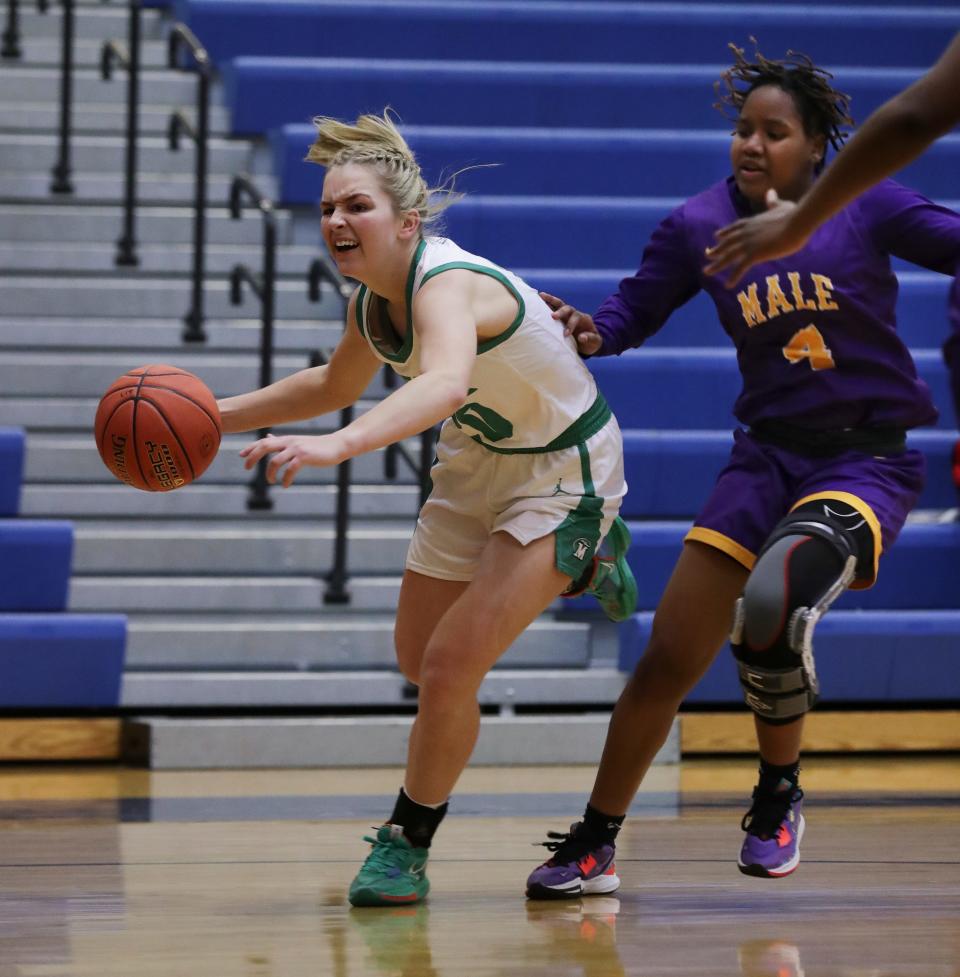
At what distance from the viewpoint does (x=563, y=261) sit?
6883 mm

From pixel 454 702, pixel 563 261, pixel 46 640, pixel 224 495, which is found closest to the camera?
pixel 454 702

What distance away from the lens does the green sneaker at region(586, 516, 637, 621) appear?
10.9ft

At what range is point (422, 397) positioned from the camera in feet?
8.75

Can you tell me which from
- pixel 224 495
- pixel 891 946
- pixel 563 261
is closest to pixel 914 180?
pixel 563 261

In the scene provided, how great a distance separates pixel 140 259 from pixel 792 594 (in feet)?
14.7

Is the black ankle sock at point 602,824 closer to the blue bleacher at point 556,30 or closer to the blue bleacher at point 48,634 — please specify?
the blue bleacher at point 48,634

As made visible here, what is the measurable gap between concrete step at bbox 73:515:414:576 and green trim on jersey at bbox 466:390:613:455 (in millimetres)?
2681

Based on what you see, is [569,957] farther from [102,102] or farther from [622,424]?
[102,102]

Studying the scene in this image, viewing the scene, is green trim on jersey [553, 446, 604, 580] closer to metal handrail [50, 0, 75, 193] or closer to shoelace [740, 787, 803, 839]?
shoelace [740, 787, 803, 839]

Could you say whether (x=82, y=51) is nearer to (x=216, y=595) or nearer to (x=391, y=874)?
(x=216, y=595)

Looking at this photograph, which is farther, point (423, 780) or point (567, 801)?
point (567, 801)

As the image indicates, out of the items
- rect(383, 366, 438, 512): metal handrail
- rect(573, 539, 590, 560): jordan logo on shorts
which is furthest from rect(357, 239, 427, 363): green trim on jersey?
rect(383, 366, 438, 512): metal handrail

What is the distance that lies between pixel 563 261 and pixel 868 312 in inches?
153

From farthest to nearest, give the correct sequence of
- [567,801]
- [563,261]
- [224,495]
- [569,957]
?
[563,261] → [224,495] → [567,801] → [569,957]
